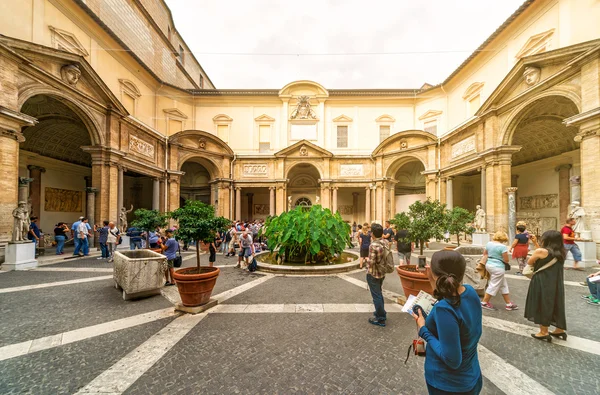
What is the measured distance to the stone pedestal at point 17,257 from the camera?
8070 millimetres

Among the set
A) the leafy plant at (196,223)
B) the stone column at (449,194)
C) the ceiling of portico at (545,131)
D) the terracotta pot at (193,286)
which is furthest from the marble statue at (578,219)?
the terracotta pot at (193,286)

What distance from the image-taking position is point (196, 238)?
16.2 ft

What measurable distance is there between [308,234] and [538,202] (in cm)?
1823

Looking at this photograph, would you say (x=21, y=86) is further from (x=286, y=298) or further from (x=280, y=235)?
(x=286, y=298)

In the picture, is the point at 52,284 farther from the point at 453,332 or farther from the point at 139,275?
the point at 453,332

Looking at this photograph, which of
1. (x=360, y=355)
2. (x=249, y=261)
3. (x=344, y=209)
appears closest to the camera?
(x=360, y=355)

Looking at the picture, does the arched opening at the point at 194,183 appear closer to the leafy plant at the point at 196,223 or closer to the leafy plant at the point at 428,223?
the leafy plant at the point at 196,223

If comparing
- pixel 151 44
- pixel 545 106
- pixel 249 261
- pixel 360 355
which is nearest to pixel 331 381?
pixel 360 355

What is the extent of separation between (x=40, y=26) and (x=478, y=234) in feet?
81.4

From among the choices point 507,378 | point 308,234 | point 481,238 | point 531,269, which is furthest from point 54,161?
point 481,238

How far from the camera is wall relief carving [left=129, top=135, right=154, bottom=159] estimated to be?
15.1 metres

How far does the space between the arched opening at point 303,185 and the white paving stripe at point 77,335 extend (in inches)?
798

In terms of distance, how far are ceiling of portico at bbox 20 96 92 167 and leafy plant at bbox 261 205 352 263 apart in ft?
41.1

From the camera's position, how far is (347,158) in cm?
2184
